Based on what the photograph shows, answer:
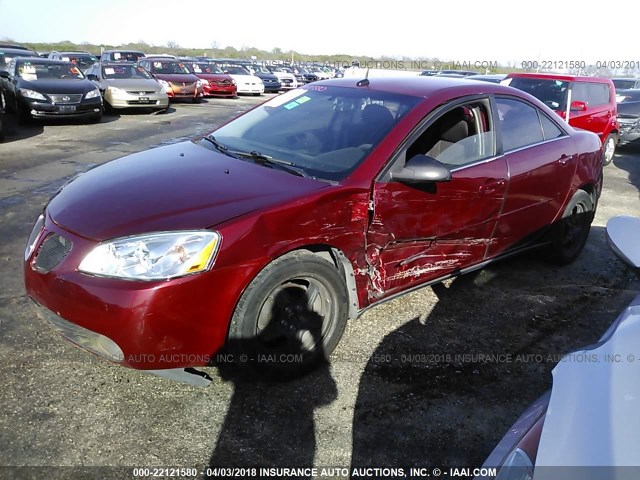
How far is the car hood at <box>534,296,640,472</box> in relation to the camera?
137 centimetres

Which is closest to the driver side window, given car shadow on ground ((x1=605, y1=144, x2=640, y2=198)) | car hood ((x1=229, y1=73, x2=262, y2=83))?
car shadow on ground ((x1=605, y1=144, x2=640, y2=198))

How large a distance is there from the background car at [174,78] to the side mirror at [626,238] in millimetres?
16360

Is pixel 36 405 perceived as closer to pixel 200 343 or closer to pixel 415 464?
pixel 200 343

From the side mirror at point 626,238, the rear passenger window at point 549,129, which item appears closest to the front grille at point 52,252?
the side mirror at point 626,238

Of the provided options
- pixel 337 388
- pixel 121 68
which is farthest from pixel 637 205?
pixel 121 68

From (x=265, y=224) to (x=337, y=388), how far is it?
101cm

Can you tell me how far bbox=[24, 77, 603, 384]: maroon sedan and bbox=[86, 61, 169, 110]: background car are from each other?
444 inches

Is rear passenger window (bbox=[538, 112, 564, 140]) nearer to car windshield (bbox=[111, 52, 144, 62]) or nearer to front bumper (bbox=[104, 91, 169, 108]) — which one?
front bumper (bbox=[104, 91, 169, 108])

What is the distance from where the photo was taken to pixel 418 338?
3396mm

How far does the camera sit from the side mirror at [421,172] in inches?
117

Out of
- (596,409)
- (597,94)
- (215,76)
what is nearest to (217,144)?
(596,409)

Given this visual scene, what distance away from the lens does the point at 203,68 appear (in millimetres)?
21688

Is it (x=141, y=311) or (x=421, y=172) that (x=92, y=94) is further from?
(x=141, y=311)

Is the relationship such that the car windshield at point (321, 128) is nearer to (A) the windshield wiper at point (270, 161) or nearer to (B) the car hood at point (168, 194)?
(A) the windshield wiper at point (270, 161)
